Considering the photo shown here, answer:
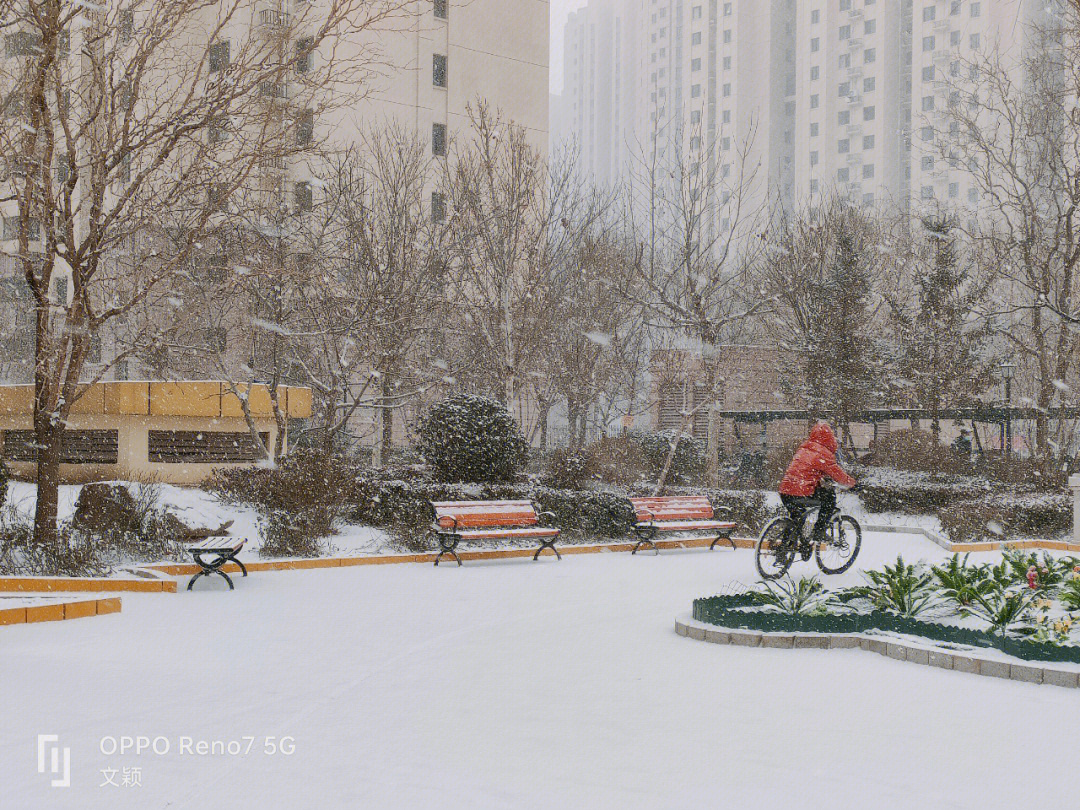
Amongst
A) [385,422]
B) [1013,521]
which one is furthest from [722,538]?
[385,422]

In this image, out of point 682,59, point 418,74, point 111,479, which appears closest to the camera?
point 111,479

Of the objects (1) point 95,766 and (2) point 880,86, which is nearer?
(1) point 95,766

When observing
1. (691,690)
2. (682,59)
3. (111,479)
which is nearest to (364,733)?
(691,690)

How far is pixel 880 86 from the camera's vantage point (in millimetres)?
105688

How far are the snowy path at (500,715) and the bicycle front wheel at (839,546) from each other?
12.7 ft

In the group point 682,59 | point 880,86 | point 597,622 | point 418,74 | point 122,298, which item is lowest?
point 597,622

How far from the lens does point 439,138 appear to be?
44.3 meters

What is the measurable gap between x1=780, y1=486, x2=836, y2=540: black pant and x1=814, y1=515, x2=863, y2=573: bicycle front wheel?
179mm

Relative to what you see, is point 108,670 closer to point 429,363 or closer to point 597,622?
point 597,622

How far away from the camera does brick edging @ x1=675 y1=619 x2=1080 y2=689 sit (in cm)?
713

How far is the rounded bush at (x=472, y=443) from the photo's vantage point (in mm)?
18078

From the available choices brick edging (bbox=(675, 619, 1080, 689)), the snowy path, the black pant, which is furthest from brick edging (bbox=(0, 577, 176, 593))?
the black pant

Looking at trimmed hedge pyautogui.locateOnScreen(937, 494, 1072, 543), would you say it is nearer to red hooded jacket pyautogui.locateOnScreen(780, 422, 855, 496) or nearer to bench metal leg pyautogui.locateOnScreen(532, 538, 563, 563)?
red hooded jacket pyautogui.locateOnScreen(780, 422, 855, 496)

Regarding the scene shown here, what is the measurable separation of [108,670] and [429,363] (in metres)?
25.4
